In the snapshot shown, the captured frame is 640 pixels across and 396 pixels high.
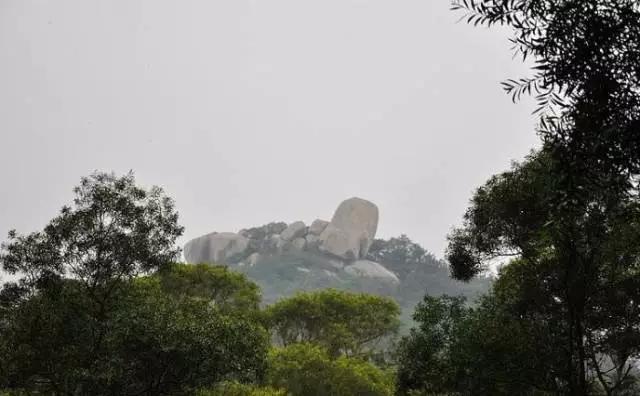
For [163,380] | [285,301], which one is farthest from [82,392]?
[285,301]

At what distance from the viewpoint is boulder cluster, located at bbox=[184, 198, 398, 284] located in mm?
119312

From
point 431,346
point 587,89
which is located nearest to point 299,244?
point 431,346

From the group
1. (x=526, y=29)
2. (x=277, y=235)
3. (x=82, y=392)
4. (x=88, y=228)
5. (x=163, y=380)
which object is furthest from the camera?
(x=277, y=235)

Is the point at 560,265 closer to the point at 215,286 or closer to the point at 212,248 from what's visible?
the point at 215,286

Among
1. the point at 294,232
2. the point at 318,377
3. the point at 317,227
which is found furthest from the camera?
the point at 294,232

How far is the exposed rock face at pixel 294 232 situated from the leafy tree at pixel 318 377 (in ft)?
320

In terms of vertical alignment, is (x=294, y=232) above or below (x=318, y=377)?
above

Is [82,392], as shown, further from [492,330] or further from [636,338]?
[636,338]

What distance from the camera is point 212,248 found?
4739 inches

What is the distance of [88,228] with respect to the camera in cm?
1656

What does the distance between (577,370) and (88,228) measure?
14.7 meters

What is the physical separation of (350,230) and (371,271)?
10043 millimetres

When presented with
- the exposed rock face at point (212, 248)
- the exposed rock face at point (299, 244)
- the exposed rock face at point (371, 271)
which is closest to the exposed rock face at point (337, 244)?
the exposed rock face at point (371, 271)

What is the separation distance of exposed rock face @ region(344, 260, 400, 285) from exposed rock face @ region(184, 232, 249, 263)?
Answer: 2624cm
